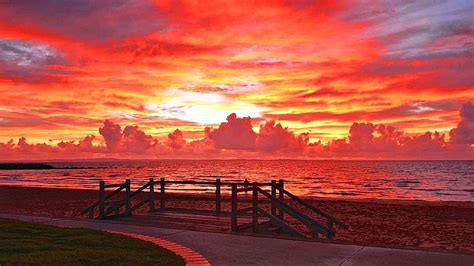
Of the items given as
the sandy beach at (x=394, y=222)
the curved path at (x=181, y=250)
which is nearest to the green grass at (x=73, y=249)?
the curved path at (x=181, y=250)

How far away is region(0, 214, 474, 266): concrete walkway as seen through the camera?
9.00m

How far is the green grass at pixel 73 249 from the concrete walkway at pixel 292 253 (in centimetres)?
120

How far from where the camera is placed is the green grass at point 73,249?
8609 millimetres

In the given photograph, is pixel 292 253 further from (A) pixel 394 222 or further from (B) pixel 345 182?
(B) pixel 345 182

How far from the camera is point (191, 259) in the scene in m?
9.30

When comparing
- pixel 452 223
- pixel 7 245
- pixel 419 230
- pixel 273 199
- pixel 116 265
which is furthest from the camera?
pixel 452 223

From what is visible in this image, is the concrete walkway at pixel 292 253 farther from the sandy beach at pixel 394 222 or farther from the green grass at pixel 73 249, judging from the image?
the sandy beach at pixel 394 222

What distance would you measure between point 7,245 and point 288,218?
58.2 ft

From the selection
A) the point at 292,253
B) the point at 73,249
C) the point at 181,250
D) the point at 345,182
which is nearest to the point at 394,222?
the point at 292,253

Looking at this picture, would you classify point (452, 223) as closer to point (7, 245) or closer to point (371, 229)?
point (371, 229)

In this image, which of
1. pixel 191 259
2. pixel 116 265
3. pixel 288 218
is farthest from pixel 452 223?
pixel 116 265

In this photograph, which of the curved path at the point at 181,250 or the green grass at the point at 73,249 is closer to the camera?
the green grass at the point at 73,249

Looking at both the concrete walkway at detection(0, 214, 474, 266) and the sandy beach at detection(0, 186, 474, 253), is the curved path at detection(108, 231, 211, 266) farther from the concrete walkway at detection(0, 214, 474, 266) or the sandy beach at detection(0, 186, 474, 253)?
the sandy beach at detection(0, 186, 474, 253)

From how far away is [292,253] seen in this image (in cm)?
978
